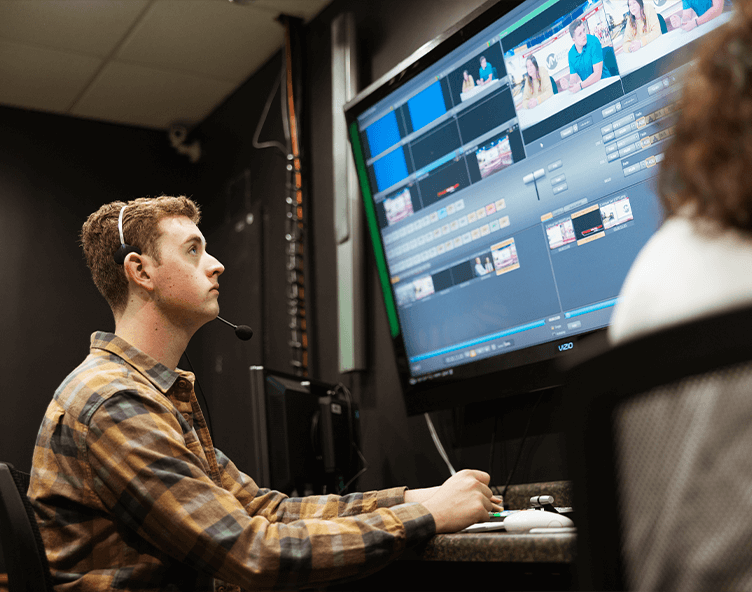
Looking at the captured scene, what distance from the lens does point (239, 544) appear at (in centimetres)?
121

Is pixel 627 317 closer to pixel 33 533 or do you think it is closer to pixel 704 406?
pixel 704 406

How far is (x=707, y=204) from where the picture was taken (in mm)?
583

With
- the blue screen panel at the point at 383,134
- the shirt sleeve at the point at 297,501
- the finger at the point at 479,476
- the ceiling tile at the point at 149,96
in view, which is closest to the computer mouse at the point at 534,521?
the finger at the point at 479,476

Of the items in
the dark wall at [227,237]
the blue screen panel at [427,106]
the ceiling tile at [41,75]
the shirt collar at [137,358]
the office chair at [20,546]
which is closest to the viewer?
the office chair at [20,546]

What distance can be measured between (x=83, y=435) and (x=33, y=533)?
0.18 m

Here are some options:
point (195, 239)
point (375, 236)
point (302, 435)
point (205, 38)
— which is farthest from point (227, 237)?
point (195, 239)

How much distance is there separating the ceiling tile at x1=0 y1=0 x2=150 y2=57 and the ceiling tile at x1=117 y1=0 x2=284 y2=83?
3.0 inches

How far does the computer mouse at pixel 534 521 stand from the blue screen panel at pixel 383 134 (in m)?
1.34

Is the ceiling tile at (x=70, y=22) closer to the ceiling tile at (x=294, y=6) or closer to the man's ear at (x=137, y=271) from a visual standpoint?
the ceiling tile at (x=294, y=6)

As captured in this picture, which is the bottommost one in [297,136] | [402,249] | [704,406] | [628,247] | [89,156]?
[704,406]

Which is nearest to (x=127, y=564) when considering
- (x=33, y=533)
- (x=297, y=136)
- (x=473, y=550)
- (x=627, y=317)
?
(x=33, y=533)

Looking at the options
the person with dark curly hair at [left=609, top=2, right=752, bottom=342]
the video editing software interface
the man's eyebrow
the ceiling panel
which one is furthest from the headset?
the ceiling panel

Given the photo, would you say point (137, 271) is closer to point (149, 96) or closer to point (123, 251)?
point (123, 251)

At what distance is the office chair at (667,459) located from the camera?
485 millimetres
